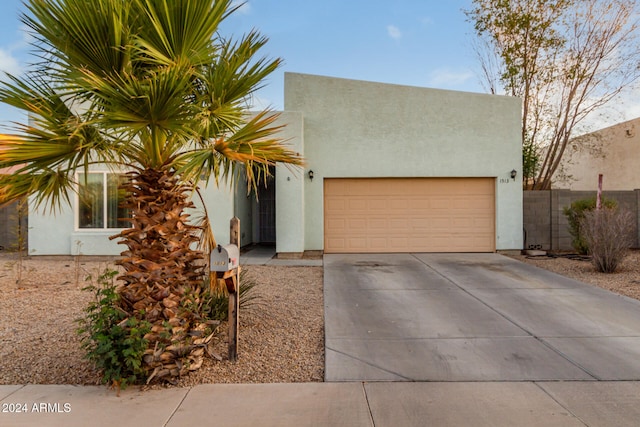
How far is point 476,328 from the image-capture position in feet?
17.9

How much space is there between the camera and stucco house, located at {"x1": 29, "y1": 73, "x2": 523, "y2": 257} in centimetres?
1247

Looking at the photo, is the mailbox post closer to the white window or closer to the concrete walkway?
the concrete walkway

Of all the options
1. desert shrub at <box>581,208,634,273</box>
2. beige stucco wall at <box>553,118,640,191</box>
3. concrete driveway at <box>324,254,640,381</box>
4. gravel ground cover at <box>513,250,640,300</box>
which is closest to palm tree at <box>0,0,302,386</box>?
concrete driveway at <box>324,254,640,381</box>

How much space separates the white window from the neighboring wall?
11.8 metres

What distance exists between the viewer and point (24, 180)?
398 cm

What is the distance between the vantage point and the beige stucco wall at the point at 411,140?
12.5 m

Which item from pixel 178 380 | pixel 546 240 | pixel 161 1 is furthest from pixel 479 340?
pixel 546 240

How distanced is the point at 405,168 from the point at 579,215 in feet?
15.6

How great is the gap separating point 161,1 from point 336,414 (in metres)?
3.76

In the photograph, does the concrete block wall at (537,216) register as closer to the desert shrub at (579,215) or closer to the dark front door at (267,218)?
the desert shrub at (579,215)

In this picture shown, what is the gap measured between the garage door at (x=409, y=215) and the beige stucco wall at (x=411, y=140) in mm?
298

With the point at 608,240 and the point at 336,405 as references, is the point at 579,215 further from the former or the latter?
the point at 336,405

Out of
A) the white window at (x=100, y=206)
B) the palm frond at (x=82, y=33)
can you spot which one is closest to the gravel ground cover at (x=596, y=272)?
the palm frond at (x=82, y=33)

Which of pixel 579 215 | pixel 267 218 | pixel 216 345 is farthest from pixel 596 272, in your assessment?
pixel 267 218
